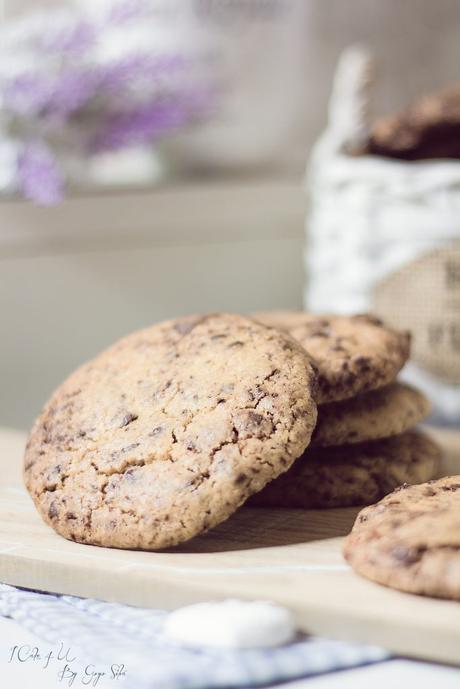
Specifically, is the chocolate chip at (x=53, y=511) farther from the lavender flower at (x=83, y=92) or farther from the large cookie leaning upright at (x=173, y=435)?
the lavender flower at (x=83, y=92)

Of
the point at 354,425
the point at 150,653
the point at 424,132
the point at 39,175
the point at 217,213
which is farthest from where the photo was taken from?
the point at 217,213

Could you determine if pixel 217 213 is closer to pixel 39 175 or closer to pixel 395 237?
pixel 39 175

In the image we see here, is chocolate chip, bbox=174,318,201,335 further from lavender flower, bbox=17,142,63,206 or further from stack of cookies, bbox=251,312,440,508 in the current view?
lavender flower, bbox=17,142,63,206

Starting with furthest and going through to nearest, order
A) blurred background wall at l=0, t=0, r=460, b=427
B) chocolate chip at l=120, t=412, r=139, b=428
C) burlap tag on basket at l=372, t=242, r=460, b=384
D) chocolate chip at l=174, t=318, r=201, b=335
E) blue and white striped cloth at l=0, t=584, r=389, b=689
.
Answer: blurred background wall at l=0, t=0, r=460, b=427, burlap tag on basket at l=372, t=242, r=460, b=384, chocolate chip at l=174, t=318, r=201, b=335, chocolate chip at l=120, t=412, r=139, b=428, blue and white striped cloth at l=0, t=584, r=389, b=689

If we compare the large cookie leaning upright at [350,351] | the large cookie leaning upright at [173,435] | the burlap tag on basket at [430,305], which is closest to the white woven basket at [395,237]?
the burlap tag on basket at [430,305]

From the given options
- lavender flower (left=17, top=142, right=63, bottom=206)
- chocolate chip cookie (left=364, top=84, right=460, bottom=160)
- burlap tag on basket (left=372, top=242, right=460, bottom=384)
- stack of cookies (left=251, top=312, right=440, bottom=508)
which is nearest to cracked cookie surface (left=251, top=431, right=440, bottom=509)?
stack of cookies (left=251, top=312, right=440, bottom=508)

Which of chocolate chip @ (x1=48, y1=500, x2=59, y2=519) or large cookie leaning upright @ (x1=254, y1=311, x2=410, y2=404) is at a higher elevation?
large cookie leaning upright @ (x1=254, y1=311, x2=410, y2=404)

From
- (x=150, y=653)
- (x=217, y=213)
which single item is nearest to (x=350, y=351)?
(x=150, y=653)
